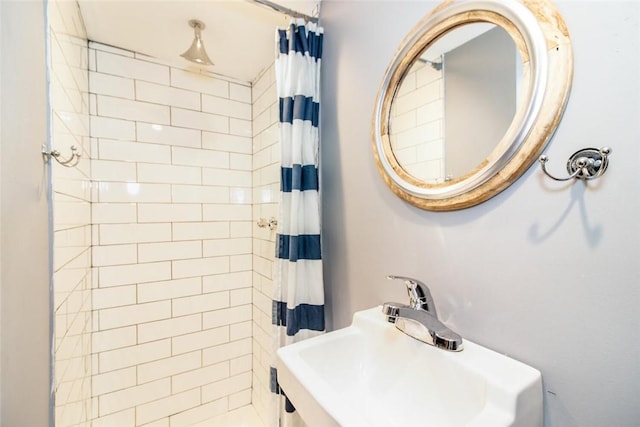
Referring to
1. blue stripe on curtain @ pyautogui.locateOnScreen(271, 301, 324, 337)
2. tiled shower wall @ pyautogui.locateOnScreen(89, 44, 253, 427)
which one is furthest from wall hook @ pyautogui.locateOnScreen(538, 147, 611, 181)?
tiled shower wall @ pyautogui.locateOnScreen(89, 44, 253, 427)

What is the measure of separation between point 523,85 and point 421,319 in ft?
1.92

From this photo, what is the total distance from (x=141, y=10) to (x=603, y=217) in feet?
6.02

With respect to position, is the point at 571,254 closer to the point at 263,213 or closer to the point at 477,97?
the point at 477,97

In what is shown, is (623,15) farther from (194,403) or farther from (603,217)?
(194,403)

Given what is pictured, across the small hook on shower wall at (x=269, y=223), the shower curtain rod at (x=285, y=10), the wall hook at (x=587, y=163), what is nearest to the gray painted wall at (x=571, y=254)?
the wall hook at (x=587, y=163)

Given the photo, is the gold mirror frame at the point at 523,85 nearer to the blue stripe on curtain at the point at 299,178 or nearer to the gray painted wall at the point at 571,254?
the gray painted wall at the point at 571,254

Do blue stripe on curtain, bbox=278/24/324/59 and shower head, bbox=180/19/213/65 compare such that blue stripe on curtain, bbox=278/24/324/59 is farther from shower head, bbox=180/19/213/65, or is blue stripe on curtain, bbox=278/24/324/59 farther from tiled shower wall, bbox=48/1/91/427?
tiled shower wall, bbox=48/1/91/427

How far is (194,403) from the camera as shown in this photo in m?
1.69

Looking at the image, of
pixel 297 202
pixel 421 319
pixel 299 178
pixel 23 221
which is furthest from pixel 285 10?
pixel 421 319

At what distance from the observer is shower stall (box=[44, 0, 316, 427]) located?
1440 mm

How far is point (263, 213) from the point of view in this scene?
1728 millimetres

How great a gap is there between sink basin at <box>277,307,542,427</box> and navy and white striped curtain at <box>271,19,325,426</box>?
311mm

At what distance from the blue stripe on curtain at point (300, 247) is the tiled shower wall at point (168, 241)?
853mm

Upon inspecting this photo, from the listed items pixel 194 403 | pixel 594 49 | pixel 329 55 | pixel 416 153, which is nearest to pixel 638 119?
pixel 594 49
